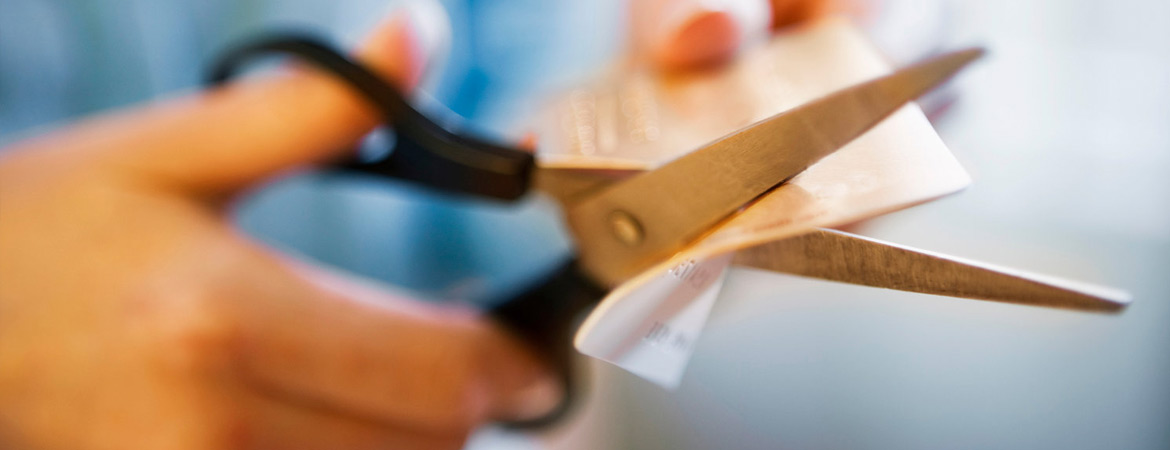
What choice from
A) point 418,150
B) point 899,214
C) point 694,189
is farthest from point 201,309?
point 899,214

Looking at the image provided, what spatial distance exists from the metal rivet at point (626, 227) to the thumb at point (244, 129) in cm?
18

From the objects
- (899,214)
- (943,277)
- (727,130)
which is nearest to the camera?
(943,277)

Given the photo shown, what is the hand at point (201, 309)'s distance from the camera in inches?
11.1

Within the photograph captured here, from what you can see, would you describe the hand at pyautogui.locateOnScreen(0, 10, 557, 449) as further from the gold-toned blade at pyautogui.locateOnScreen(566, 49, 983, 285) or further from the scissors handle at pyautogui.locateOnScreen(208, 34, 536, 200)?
the gold-toned blade at pyautogui.locateOnScreen(566, 49, 983, 285)

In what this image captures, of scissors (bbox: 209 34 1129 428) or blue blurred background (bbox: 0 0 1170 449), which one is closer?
scissors (bbox: 209 34 1129 428)

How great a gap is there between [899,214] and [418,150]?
352 mm

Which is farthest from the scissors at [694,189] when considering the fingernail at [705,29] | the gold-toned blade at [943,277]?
the fingernail at [705,29]

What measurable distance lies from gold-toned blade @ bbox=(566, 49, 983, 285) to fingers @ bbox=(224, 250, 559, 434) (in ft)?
0.53

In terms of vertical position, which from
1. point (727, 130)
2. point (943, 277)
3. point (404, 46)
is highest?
point (404, 46)

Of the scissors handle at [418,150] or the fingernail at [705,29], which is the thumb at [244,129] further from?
the fingernail at [705,29]

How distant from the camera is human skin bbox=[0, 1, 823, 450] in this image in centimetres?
28

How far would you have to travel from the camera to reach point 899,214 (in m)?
0.49

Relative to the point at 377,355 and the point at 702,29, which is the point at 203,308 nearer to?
the point at 377,355

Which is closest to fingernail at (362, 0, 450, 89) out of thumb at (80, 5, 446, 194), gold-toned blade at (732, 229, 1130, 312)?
thumb at (80, 5, 446, 194)
